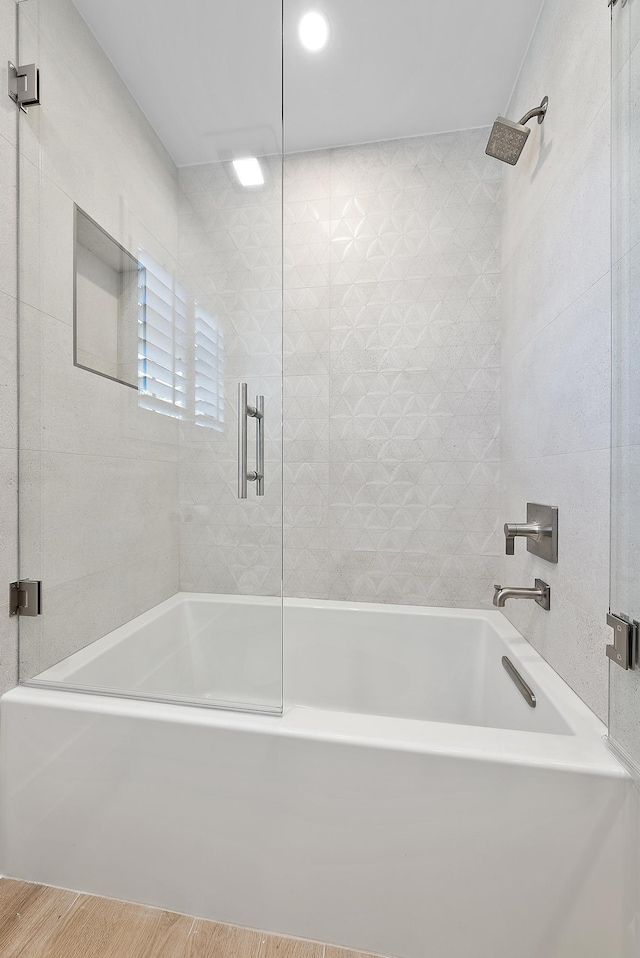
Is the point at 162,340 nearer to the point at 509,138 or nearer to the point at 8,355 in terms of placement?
the point at 8,355

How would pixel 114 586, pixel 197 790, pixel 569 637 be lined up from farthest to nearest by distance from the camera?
pixel 114 586 → pixel 569 637 → pixel 197 790

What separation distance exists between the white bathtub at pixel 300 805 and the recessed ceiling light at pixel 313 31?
1910 millimetres

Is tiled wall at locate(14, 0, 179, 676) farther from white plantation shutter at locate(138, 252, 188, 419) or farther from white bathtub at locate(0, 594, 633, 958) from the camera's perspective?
white bathtub at locate(0, 594, 633, 958)

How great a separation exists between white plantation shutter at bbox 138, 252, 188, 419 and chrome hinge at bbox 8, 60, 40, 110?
19.7 inches

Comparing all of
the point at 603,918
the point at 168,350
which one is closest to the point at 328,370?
the point at 168,350

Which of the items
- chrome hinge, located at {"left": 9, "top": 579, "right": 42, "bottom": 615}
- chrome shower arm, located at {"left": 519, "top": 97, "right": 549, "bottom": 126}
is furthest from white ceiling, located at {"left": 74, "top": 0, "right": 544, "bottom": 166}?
chrome hinge, located at {"left": 9, "top": 579, "right": 42, "bottom": 615}

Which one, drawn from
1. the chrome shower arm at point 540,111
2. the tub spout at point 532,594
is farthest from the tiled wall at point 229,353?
the chrome shower arm at point 540,111

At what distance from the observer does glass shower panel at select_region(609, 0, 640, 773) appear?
0.88m

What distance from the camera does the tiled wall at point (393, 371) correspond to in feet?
6.61

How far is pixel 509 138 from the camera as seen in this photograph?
1573 millimetres

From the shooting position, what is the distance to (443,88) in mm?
1817

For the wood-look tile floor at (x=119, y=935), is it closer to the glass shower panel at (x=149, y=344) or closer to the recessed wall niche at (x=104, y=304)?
the glass shower panel at (x=149, y=344)

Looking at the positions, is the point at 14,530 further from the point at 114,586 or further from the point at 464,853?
the point at 464,853

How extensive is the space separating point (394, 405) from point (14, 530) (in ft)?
4.91
